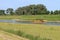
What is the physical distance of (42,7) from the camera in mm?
106188

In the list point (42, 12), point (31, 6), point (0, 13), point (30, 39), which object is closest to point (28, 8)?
point (31, 6)

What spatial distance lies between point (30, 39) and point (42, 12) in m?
87.5

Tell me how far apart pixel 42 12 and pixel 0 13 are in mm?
27842

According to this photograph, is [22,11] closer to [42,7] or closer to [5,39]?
[42,7]

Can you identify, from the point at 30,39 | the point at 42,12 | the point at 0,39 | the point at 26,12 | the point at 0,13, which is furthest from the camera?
the point at 0,13

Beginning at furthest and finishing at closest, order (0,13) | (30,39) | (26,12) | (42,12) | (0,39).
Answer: (0,13), (26,12), (42,12), (30,39), (0,39)

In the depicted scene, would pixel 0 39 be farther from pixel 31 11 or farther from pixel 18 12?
pixel 18 12

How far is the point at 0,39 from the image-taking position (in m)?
11.5

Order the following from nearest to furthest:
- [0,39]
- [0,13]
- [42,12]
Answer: [0,39]
[42,12]
[0,13]

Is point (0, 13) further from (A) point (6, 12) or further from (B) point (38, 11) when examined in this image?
(B) point (38, 11)

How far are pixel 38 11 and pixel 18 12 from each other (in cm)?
1570

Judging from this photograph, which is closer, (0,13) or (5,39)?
(5,39)

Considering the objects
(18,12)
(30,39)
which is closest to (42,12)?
(18,12)

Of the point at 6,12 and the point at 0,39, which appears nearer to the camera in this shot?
the point at 0,39
